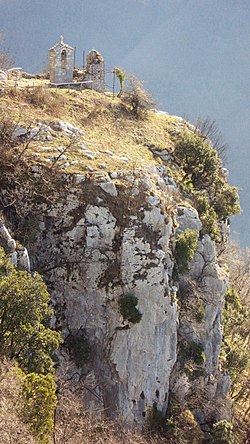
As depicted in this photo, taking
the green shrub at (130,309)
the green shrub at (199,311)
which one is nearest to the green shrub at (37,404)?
the green shrub at (130,309)

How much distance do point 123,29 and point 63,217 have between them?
165m

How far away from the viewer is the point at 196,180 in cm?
3909

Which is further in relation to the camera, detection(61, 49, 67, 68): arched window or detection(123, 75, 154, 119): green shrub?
detection(123, 75, 154, 119): green shrub

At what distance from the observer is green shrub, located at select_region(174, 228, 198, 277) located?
31094 mm

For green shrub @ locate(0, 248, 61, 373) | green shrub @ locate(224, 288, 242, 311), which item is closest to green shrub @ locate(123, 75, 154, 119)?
green shrub @ locate(224, 288, 242, 311)

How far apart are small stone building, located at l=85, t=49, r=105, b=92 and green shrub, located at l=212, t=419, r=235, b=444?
2725cm

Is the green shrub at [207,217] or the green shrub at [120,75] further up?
the green shrub at [120,75]

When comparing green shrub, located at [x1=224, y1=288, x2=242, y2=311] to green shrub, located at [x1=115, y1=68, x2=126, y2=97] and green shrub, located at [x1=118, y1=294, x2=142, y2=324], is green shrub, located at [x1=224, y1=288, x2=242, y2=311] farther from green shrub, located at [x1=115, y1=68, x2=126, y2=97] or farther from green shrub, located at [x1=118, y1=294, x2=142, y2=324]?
green shrub, located at [x1=115, y1=68, x2=126, y2=97]

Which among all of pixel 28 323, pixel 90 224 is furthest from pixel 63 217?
pixel 28 323

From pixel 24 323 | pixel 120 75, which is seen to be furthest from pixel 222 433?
pixel 120 75

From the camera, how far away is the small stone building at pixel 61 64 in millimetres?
39844

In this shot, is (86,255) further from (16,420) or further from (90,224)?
(16,420)

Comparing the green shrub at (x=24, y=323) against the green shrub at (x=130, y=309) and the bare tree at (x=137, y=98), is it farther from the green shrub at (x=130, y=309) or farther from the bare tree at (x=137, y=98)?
the bare tree at (x=137, y=98)

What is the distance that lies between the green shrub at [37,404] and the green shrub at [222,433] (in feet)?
49.3
